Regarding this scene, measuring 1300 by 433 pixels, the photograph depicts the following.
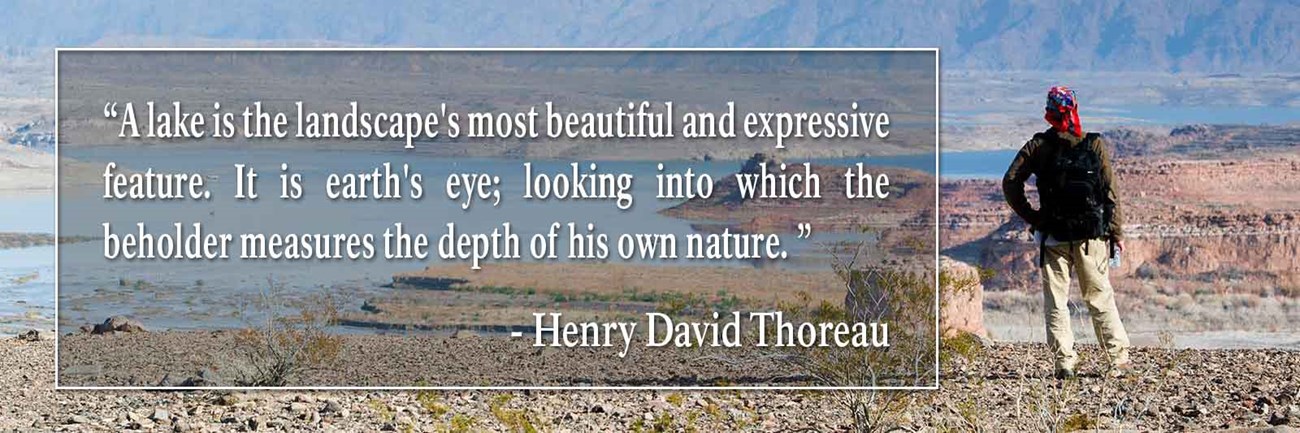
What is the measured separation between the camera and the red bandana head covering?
7977mm

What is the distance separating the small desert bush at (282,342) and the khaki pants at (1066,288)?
9.85 feet

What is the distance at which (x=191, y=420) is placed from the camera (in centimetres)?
768

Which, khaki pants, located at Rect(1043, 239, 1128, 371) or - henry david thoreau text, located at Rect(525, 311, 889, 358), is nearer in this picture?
- henry david thoreau text, located at Rect(525, 311, 889, 358)

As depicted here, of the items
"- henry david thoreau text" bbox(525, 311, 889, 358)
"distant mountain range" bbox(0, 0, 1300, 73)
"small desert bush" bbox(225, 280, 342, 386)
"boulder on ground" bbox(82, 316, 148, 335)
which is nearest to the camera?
"- henry david thoreau text" bbox(525, 311, 889, 358)

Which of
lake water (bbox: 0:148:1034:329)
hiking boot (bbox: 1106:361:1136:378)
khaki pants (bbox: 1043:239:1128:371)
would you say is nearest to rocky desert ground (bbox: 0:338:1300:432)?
hiking boot (bbox: 1106:361:1136:378)

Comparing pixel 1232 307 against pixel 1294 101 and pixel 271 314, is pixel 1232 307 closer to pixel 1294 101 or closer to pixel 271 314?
pixel 271 314

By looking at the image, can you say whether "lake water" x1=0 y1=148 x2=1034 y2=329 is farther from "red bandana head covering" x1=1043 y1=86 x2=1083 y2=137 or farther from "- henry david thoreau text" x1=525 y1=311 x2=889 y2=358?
"red bandana head covering" x1=1043 y1=86 x2=1083 y2=137

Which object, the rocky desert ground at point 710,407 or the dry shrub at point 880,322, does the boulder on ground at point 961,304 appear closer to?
the rocky desert ground at point 710,407

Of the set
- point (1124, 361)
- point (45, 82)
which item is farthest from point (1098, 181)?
point (45, 82)

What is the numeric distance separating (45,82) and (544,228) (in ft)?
A: 338

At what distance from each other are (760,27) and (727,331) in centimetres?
15302

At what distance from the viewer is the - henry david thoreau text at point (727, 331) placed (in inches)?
311

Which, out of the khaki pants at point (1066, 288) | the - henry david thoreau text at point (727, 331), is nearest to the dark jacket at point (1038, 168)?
the khaki pants at point (1066, 288)

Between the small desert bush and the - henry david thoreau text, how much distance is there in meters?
1.11
